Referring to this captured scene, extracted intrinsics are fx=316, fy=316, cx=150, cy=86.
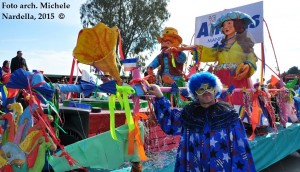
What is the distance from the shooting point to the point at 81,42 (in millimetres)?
1940

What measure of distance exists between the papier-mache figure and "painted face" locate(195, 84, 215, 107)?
5.69 ft

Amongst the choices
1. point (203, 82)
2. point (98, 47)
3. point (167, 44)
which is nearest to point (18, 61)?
point (167, 44)

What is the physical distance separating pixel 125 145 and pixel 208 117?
894 mm

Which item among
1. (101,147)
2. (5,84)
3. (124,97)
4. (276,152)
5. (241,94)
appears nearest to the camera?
(5,84)

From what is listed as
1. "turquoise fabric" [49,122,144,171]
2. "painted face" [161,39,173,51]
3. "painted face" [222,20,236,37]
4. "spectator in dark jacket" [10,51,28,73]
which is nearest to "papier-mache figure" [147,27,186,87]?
"painted face" [161,39,173,51]

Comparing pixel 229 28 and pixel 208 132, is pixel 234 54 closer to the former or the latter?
pixel 229 28

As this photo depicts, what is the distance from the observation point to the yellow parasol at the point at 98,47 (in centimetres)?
192

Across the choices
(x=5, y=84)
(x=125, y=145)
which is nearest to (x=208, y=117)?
(x=125, y=145)

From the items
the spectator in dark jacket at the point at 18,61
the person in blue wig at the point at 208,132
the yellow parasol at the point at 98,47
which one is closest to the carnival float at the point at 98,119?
the yellow parasol at the point at 98,47

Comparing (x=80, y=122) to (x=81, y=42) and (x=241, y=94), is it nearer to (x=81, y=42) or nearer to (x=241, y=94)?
(x=81, y=42)

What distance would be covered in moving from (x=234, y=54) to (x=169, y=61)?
0.78 m

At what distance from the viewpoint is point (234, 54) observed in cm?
378

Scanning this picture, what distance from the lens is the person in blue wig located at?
6.40ft

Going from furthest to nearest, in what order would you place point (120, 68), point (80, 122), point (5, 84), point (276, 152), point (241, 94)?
1. point (276, 152)
2. point (241, 94)
3. point (80, 122)
4. point (120, 68)
5. point (5, 84)
